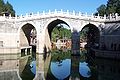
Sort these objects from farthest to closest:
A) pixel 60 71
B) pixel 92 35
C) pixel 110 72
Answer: pixel 92 35
pixel 60 71
pixel 110 72

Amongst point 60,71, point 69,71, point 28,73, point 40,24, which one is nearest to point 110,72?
point 69,71

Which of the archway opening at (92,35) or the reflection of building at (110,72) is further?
the archway opening at (92,35)

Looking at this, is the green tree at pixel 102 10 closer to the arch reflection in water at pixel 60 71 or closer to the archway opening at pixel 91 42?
the archway opening at pixel 91 42

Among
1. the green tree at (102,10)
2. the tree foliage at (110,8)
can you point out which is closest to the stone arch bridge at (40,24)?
the tree foliage at (110,8)

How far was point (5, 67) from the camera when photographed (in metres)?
35.5

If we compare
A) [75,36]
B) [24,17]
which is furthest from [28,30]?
[75,36]

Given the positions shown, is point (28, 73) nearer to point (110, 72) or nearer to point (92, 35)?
point (110, 72)

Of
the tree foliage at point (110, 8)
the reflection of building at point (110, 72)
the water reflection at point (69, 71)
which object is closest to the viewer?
the reflection of building at point (110, 72)

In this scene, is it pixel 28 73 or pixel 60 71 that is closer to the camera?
pixel 28 73

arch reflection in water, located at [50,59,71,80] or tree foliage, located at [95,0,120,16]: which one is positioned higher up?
tree foliage, located at [95,0,120,16]

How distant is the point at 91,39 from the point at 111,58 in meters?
25.5

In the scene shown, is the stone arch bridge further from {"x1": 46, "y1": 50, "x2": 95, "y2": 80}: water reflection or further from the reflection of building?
the reflection of building

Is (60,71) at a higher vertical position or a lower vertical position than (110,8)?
lower

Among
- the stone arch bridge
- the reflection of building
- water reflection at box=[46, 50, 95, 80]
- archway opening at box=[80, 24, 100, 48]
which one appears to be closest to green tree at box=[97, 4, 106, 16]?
archway opening at box=[80, 24, 100, 48]
